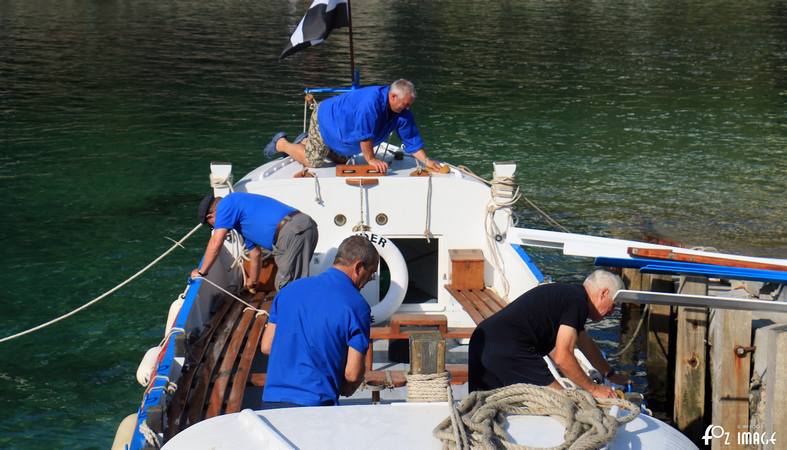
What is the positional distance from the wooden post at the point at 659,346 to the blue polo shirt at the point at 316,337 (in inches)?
181

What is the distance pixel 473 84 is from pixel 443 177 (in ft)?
61.8

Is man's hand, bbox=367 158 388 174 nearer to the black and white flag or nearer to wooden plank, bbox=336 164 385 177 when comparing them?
wooden plank, bbox=336 164 385 177

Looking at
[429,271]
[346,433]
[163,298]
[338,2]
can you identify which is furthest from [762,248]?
[346,433]

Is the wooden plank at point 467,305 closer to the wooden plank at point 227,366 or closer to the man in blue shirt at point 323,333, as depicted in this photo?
the wooden plank at point 227,366

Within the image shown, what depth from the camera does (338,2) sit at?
11.8 meters

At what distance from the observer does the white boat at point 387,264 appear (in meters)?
6.77

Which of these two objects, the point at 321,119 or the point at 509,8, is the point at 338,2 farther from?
the point at 509,8

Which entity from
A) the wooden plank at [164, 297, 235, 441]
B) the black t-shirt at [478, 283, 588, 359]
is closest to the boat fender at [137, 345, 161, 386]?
the wooden plank at [164, 297, 235, 441]

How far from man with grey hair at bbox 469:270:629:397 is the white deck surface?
125cm

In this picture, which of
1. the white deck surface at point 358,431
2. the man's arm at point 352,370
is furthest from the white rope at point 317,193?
the white deck surface at point 358,431

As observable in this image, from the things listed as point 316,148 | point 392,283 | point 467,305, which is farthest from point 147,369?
point 316,148

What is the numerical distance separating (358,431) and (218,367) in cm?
332

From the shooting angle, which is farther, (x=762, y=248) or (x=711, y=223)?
(x=711, y=223)

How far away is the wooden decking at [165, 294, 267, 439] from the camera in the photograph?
6.69 m
